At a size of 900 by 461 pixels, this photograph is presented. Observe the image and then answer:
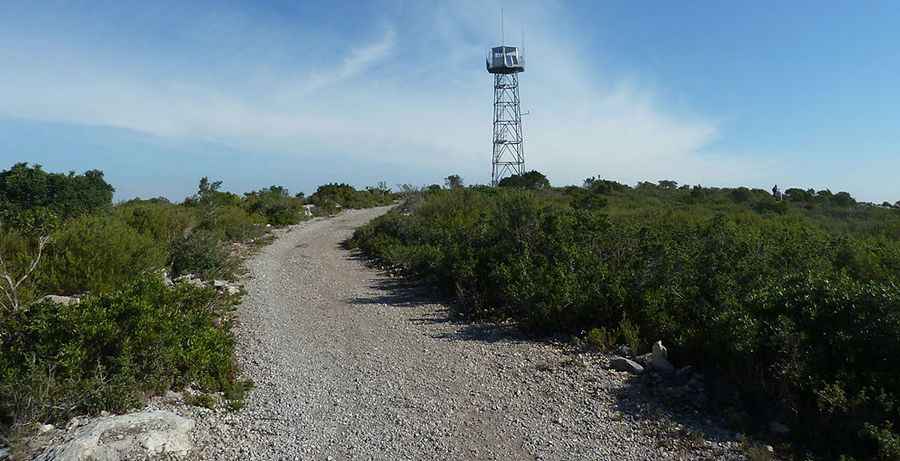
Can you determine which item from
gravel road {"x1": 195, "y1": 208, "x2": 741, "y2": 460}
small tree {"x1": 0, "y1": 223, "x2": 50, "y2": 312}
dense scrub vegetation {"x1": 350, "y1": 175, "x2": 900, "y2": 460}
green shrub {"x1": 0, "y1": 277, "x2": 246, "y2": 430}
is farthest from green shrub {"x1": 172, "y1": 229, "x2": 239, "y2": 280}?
green shrub {"x1": 0, "y1": 277, "x2": 246, "y2": 430}

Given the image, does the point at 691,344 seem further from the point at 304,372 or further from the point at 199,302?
the point at 199,302

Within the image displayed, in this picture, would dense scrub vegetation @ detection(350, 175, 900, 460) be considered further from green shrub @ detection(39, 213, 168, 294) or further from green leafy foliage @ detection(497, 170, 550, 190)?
green leafy foliage @ detection(497, 170, 550, 190)

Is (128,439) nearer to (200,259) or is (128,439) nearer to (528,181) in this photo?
(200,259)

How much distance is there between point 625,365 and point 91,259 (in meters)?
8.29

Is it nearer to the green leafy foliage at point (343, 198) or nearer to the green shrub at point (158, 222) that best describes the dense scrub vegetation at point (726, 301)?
the green shrub at point (158, 222)

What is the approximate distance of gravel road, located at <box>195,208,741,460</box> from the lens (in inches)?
188

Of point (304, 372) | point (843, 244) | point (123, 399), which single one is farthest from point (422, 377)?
point (843, 244)

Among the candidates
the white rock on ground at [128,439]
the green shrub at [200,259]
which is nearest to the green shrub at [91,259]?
the green shrub at [200,259]

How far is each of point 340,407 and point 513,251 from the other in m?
5.33

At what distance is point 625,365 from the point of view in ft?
21.3

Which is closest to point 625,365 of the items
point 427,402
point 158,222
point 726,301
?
point 726,301

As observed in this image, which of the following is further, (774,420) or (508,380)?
(508,380)

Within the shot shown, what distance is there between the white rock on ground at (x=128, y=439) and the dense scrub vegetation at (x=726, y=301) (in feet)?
15.4

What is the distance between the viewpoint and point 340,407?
5.60m
